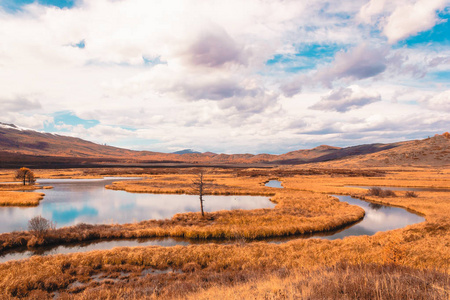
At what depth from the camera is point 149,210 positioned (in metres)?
39.3

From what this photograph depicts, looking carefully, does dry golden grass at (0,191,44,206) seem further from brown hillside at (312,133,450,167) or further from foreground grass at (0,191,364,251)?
brown hillside at (312,133,450,167)

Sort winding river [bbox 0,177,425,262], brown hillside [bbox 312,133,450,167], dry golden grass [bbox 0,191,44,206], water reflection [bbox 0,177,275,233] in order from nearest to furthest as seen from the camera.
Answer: winding river [bbox 0,177,425,262] → water reflection [bbox 0,177,275,233] → dry golden grass [bbox 0,191,44,206] → brown hillside [bbox 312,133,450,167]

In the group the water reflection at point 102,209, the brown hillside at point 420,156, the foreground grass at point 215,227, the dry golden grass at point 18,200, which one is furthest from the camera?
the brown hillside at point 420,156

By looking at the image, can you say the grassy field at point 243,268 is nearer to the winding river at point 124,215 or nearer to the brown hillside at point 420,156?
the winding river at point 124,215

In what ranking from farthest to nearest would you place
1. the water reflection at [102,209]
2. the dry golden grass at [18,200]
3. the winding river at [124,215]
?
the dry golden grass at [18,200], the water reflection at [102,209], the winding river at [124,215]

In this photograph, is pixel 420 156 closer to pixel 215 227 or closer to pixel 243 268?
pixel 215 227

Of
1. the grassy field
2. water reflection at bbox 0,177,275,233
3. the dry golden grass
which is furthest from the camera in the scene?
the dry golden grass

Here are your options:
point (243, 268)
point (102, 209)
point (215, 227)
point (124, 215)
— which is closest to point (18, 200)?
point (102, 209)

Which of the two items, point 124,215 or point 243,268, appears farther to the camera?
point 124,215

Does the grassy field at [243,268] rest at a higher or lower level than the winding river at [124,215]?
higher

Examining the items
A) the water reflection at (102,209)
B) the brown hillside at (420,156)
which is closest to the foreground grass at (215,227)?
the water reflection at (102,209)

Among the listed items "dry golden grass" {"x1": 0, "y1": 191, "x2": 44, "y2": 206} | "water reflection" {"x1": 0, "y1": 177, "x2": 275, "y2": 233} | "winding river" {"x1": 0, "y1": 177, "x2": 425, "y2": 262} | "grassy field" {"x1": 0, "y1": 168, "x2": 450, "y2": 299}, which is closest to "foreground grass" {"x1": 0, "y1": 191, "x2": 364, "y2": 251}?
"grassy field" {"x1": 0, "y1": 168, "x2": 450, "y2": 299}

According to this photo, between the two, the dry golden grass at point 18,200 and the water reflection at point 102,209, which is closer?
the water reflection at point 102,209

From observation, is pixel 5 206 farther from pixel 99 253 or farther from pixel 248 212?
pixel 248 212
